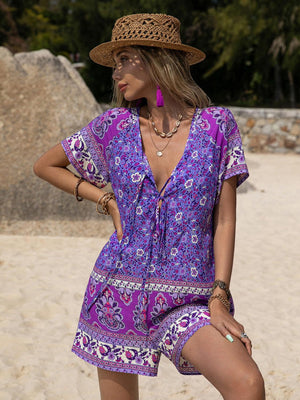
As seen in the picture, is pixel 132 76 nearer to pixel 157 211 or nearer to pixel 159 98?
pixel 159 98

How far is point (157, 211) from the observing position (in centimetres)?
178

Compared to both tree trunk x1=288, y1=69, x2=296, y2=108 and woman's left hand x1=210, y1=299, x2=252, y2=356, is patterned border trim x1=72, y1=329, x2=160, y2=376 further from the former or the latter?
tree trunk x1=288, y1=69, x2=296, y2=108

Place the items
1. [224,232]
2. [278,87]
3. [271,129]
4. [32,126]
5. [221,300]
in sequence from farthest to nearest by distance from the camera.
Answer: [278,87] → [271,129] → [32,126] → [224,232] → [221,300]

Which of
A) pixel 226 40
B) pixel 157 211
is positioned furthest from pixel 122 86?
pixel 226 40

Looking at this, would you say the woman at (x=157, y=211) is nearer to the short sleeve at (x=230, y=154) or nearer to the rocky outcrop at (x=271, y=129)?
the short sleeve at (x=230, y=154)

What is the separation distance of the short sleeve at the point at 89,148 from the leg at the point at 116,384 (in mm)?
683

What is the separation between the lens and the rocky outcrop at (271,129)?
41.9 ft

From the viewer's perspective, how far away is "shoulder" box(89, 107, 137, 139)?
6.27 feet

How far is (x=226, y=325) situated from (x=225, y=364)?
0.13 m

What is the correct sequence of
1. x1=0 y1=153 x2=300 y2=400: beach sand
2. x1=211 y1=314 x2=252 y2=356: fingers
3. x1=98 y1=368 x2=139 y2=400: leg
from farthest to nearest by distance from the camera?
x1=0 y1=153 x2=300 y2=400: beach sand → x1=98 y1=368 x2=139 y2=400: leg → x1=211 y1=314 x2=252 y2=356: fingers

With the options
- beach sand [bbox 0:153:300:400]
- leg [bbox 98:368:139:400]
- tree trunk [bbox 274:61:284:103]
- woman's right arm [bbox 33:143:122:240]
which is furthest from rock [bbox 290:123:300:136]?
leg [bbox 98:368:139:400]

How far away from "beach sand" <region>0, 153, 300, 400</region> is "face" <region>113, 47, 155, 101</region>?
6.35 feet

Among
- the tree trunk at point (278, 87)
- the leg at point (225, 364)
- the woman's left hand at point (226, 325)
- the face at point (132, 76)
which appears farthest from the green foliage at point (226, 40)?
the leg at point (225, 364)

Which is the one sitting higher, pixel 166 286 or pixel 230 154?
pixel 230 154
